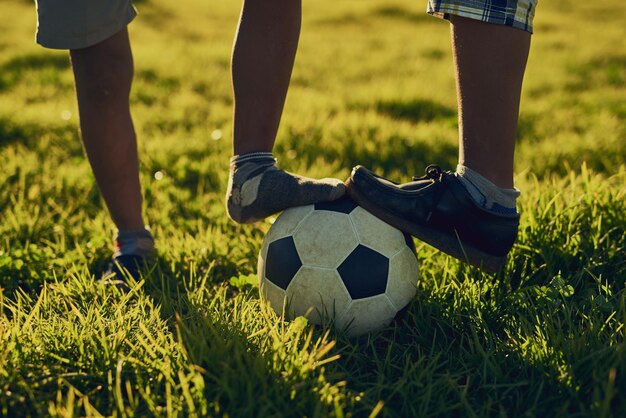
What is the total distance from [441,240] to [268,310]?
2.33ft

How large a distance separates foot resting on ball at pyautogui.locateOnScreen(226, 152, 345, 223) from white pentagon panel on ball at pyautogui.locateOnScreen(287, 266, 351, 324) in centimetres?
30

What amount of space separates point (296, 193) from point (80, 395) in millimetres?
1040

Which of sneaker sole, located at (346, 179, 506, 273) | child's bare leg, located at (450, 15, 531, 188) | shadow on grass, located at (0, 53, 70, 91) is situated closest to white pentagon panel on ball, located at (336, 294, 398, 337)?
sneaker sole, located at (346, 179, 506, 273)

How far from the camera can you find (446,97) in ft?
21.3

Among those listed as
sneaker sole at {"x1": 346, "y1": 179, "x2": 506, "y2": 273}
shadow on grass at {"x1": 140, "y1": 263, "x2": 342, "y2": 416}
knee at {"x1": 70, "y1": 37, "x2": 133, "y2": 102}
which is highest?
knee at {"x1": 70, "y1": 37, "x2": 133, "y2": 102}

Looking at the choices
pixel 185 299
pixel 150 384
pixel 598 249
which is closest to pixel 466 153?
pixel 598 249

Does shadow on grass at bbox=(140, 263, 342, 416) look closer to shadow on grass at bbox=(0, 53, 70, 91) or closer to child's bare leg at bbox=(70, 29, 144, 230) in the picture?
child's bare leg at bbox=(70, 29, 144, 230)

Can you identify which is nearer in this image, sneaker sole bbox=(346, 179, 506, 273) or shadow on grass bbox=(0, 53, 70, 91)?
sneaker sole bbox=(346, 179, 506, 273)

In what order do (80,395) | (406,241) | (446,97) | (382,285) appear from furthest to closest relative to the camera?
(446,97), (406,241), (382,285), (80,395)

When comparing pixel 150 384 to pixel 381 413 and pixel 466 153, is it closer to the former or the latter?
pixel 381 413

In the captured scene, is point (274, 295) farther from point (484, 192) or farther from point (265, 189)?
point (484, 192)

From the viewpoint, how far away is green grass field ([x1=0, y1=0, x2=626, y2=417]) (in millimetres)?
1807

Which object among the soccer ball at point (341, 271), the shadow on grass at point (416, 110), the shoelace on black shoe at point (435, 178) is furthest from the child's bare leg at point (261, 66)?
the shadow on grass at point (416, 110)

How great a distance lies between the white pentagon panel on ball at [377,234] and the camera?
2279 mm
